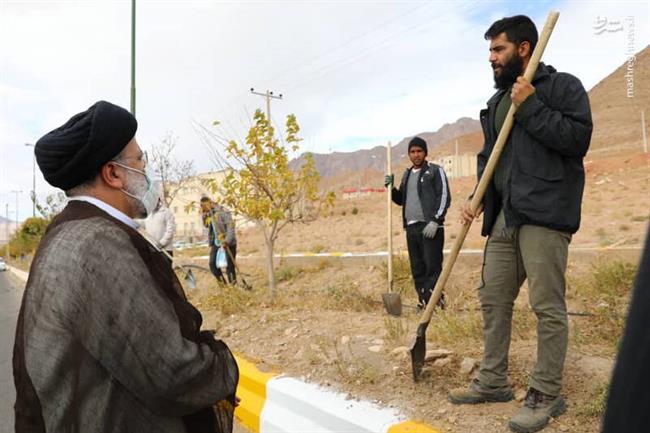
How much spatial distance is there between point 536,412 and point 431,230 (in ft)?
10.2

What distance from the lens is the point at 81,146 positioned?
64.2 inches

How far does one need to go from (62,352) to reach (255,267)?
37.4 ft

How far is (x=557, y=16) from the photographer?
297 centimetres

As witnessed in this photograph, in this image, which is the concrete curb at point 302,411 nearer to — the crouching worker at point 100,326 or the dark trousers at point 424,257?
the crouching worker at point 100,326

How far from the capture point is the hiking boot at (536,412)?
106 inches

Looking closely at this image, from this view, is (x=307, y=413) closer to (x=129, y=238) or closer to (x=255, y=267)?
(x=129, y=238)

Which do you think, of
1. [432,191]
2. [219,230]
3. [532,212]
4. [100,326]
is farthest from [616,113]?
[100,326]

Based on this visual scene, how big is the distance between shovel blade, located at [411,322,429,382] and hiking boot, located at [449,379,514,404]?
36cm

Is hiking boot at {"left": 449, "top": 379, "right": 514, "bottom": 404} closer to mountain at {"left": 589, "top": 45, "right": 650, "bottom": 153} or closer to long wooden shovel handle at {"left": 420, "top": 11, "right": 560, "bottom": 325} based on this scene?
long wooden shovel handle at {"left": 420, "top": 11, "right": 560, "bottom": 325}

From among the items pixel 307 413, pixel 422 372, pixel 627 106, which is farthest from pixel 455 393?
pixel 627 106

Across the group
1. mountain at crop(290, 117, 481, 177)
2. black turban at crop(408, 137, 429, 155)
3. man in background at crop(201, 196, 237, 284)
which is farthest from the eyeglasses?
mountain at crop(290, 117, 481, 177)

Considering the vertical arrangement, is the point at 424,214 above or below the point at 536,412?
above

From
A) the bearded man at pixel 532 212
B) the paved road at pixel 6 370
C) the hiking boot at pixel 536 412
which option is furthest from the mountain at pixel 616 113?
the hiking boot at pixel 536 412

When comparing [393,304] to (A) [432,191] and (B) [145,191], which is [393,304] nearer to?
(A) [432,191]
